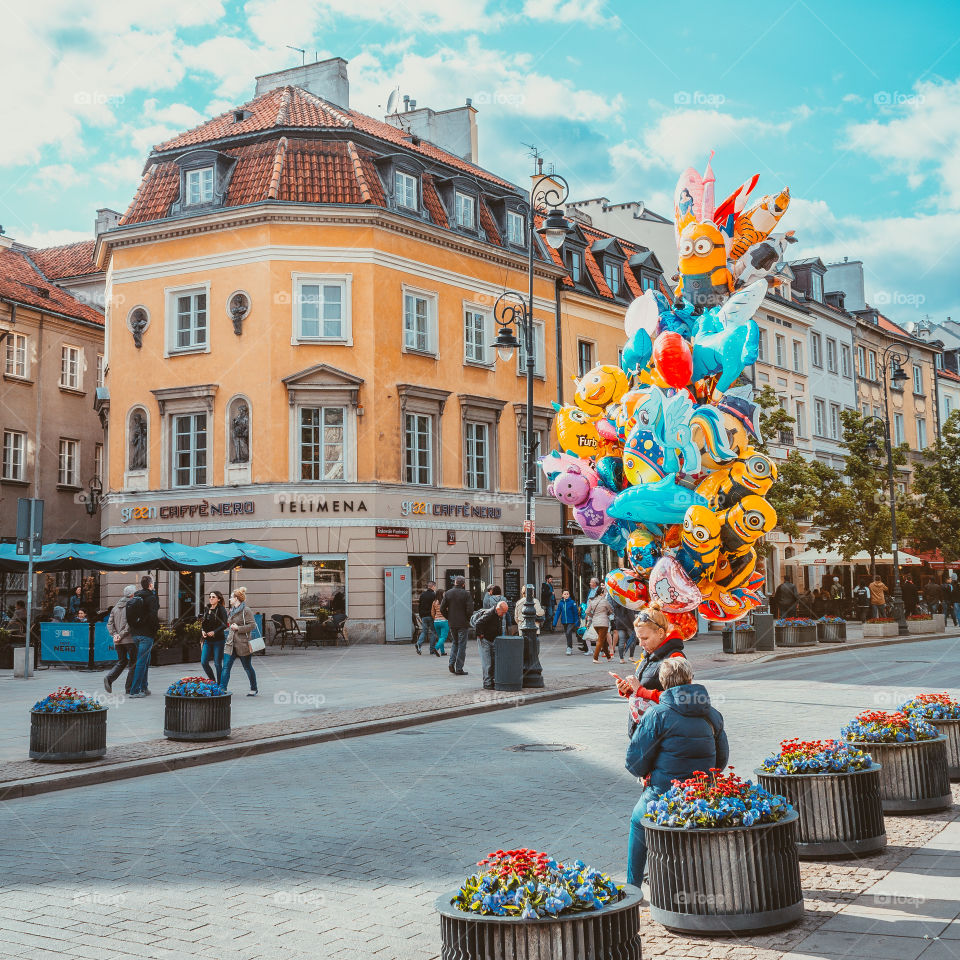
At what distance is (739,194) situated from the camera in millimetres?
10477

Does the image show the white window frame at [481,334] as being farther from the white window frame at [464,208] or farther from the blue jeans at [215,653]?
the blue jeans at [215,653]

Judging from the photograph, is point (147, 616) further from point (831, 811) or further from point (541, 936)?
point (541, 936)

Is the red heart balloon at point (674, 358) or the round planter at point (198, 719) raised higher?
the red heart balloon at point (674, 358)

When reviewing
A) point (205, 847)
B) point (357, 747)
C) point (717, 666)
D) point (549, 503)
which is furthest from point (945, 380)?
point (205, 847)

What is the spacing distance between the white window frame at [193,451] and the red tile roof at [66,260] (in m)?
13.3

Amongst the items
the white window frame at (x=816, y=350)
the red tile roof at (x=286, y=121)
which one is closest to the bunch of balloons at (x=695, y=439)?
the red tile roof at (x=286, y=121)

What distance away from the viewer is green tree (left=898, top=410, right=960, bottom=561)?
4503 cm

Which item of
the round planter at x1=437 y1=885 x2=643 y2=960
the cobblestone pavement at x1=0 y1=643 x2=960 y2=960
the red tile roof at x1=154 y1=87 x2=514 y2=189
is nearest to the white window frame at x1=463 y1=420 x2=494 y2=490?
the red tile roof at x1=154 y1=87 x2=514 y2=189

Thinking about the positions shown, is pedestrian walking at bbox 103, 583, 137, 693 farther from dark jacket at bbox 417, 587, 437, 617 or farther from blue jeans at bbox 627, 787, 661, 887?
blue jeans at bbox 627, 787, 661, 887

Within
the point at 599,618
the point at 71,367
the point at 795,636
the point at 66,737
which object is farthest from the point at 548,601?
the point at 66,737

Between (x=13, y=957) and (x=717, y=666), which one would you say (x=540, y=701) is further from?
(x=13, y=957)

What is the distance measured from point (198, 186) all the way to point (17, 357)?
10.1m

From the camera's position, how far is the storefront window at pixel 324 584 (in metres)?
31.9

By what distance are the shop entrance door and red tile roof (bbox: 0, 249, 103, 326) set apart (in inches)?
694
